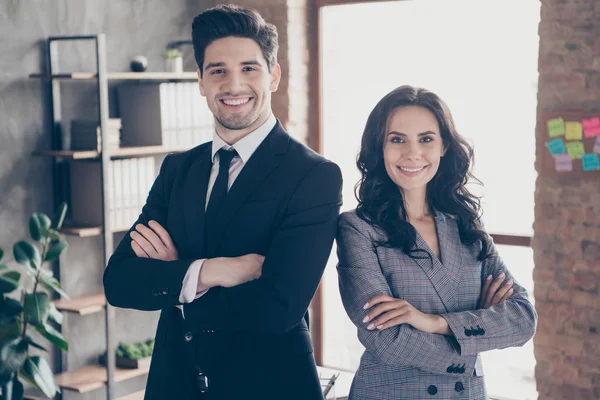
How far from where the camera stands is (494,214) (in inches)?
168

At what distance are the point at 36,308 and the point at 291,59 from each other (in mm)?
2047

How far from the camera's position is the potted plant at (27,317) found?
3.64 metres

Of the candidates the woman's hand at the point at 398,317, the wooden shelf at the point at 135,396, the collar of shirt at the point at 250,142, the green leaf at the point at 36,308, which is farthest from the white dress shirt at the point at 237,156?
the wooden shelf at the point at 135,396

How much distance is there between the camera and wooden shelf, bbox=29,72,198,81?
4000 millimetres

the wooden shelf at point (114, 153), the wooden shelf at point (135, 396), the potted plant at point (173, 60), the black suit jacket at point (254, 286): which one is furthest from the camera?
the potted plant at point (173, 60)

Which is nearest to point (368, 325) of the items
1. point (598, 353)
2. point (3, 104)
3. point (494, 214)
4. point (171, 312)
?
point (171, 312)

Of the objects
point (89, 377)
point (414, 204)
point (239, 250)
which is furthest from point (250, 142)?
point (89, 377)

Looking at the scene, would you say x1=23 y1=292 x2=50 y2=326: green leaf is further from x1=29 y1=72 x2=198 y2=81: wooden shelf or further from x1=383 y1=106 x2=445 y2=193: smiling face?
x1=383 y1=106 x2=445 y2=193: smiling face

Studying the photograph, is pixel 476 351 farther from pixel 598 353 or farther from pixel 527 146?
pixel 527 146

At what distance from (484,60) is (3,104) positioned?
99.5 inches

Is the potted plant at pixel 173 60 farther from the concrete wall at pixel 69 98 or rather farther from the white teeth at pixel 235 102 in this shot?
the white teeth at pixel 235 102

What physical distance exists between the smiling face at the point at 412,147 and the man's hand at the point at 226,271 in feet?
1.62

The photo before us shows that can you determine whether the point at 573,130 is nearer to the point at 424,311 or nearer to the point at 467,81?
the point at 467,81

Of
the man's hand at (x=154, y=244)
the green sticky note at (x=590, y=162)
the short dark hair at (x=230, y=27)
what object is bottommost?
the man's hand at (x=154, y=244)
